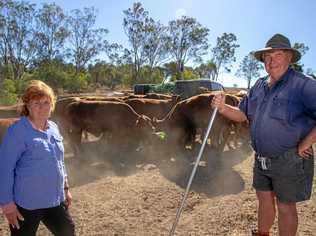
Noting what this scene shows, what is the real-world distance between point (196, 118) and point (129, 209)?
5.45 meters

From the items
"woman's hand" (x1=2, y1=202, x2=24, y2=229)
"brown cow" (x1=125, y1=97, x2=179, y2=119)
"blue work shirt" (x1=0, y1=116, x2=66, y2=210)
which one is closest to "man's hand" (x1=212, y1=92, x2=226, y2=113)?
"blue work shirt" (x1=0, y1=116, x2=66, y2=210)

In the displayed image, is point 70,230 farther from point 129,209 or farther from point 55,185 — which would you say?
point 129,209

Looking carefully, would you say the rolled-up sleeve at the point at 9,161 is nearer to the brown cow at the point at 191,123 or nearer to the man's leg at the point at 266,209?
the man's leg at the point at 266,209

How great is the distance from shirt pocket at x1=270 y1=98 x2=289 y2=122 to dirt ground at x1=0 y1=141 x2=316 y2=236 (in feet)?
6.40

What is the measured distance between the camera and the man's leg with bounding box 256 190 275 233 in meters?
3.94

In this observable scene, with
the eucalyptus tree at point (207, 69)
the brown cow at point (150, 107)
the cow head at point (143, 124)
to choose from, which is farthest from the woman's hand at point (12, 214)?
the eucalyptus tree at point (207, 69)

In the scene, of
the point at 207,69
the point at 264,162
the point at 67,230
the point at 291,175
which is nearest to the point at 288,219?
the point at 291,175

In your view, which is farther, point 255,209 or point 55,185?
point 255,209

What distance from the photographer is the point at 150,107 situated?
13703 mm

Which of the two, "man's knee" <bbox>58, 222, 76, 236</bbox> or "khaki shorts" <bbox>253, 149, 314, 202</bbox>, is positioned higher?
"khaki shorts" <bbox>253, 149, 314, 202</bbox>

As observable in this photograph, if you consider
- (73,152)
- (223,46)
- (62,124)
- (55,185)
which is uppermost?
(223,46)

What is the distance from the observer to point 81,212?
5902mm

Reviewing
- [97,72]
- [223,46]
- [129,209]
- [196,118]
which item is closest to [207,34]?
[223,46]

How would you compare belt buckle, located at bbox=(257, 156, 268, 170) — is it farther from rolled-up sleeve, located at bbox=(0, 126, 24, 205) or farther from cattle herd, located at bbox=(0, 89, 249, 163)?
cattle herd, located at bbox=(0, 89, 249, 163)
